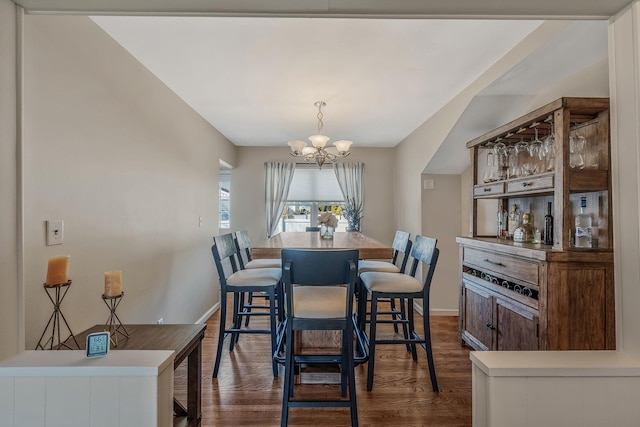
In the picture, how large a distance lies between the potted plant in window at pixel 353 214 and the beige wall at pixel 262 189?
0.13 m

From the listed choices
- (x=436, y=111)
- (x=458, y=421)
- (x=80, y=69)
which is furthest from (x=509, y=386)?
(x=436, y=111)

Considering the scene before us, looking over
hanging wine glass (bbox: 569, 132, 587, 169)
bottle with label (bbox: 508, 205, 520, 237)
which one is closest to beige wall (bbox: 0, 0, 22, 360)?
hanging wine glass (bbox: 569, 132, 587, 169)

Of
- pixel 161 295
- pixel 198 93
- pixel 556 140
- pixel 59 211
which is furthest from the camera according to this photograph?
pixel 198 93

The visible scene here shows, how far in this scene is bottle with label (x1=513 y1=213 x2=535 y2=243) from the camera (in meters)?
2.32

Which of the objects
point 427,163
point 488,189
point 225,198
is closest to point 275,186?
point 225,198

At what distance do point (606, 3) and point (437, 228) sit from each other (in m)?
2.97

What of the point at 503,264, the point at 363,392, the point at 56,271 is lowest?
the point at 363,392

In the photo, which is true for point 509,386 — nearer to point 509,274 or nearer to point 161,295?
point 509,274

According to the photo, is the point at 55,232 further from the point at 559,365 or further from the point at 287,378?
the point at 559,365

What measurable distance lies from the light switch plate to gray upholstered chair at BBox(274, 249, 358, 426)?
1.09 metres

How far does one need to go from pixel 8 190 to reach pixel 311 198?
4.29 m

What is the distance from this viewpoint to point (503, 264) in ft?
7.32

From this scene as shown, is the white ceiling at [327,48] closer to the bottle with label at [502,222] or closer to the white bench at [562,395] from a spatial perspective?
the bottle with label at [502,222]

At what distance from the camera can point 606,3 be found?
1082 millimetres
